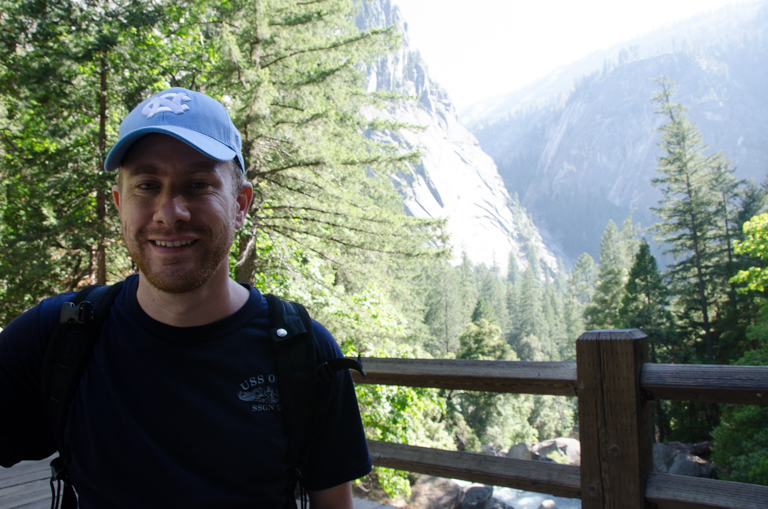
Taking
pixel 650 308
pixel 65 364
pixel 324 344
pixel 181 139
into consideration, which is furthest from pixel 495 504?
pixel 181 139

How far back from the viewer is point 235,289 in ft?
4.99

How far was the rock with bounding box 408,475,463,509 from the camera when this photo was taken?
17406mm

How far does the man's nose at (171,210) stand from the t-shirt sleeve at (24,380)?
0.40 meters

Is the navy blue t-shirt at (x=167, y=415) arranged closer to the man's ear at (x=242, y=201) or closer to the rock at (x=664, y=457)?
the man's ear at (x=242, y=201)

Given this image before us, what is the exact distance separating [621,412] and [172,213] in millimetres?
1843

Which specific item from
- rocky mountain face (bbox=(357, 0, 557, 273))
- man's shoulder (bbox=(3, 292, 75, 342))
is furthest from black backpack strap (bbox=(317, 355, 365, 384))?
rocky mountain face (bbox=(357, 0, 557, 273))

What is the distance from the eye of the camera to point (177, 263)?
1336 mm

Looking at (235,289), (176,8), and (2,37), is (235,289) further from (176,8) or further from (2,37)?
(176,8)

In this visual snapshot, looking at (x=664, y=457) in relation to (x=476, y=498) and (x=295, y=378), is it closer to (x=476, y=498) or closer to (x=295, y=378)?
(x=476, y=498)

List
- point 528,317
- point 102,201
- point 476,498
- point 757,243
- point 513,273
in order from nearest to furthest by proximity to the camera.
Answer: point 102,201
point 757,243
point 476,498
point 528,317
point 513,273

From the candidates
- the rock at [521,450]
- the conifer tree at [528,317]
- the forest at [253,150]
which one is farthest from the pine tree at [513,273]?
the forest at [253,150]

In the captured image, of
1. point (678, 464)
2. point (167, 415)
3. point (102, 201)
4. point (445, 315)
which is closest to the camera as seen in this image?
point (167, 415)

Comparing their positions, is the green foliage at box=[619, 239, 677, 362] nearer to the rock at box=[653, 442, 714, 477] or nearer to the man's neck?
the rock at box=[653, 442, 714, 477]

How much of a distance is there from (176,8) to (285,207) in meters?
5.79
